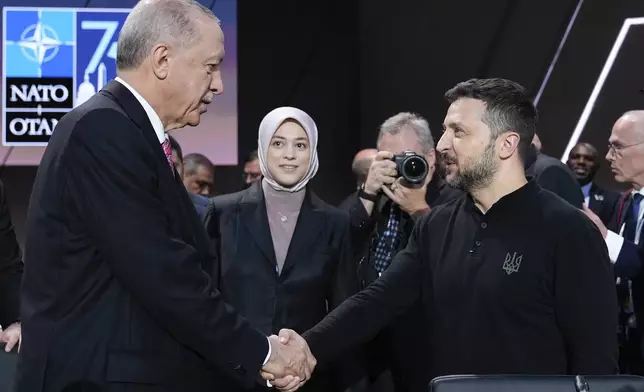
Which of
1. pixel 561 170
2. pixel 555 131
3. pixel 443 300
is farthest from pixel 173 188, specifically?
pixel 555 131

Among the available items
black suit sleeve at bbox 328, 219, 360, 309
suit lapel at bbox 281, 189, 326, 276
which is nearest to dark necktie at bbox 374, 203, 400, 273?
black suit sleeve at bbox 328, 219, 360, 309

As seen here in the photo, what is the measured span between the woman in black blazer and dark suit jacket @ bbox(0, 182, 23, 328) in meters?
0.69

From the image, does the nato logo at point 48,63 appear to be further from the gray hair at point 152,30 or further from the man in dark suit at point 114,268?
the man in dark suit at point 114,268

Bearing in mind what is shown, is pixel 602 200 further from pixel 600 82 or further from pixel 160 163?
pixel 160 163

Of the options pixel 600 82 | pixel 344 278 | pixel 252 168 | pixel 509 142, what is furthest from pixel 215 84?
pixel 600 82

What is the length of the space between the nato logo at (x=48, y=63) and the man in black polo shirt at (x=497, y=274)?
441cm

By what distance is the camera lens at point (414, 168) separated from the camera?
3.44 m

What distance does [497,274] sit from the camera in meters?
2.44

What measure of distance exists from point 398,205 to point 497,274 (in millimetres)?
1165

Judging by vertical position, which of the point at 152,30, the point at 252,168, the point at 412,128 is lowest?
the point at 252,168

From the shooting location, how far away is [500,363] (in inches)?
95.3

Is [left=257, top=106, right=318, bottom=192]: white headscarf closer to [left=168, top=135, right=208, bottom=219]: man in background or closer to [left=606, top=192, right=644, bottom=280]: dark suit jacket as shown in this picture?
[left=168, top=135, right=208, bottom=219]: man in background

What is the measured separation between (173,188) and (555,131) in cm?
464

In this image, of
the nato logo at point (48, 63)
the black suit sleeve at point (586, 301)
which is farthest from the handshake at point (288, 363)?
the nato logo at point (48, 63)
